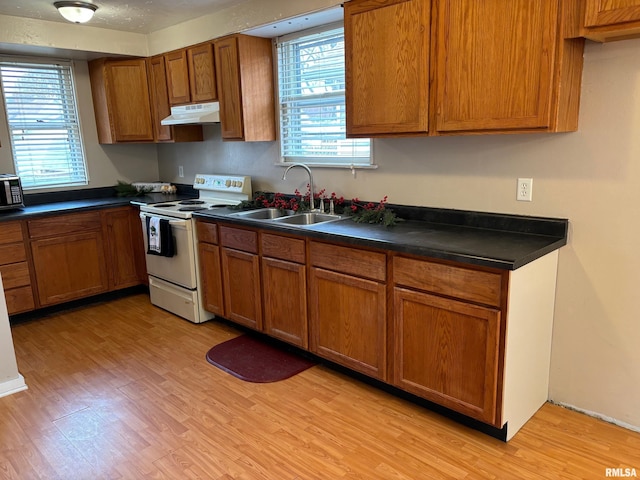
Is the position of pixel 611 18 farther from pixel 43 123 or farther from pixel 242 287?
pixel 43 123

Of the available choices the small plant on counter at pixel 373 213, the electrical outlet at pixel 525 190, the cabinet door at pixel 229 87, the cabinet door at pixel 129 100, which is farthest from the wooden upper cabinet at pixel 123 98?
the electrical outlet at pixel 525 190

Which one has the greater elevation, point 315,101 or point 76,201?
point 315,101

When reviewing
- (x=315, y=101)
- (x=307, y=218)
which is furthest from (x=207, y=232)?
(x=315, y=101)

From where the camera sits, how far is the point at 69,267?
3969 millimetres

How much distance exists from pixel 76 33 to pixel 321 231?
2830 millimetres

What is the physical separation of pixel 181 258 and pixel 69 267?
110 centimetres

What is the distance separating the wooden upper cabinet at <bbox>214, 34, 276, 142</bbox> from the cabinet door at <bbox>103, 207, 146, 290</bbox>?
4.35 ft

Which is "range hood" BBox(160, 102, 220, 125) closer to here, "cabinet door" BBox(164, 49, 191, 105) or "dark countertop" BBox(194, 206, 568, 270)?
"cabinet door" BBox(164, 49, 191, 105)

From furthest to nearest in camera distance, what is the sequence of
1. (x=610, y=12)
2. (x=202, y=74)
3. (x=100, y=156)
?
(x=100, y=156) < (x=202, y=74) < (x=610, y=12)

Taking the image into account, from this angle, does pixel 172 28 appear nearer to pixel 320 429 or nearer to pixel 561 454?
pixel 320 429

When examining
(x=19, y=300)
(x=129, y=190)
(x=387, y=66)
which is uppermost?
(x=387, y=66)

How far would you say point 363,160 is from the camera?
3154mm

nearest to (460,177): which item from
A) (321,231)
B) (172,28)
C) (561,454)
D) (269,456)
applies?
(321,231)

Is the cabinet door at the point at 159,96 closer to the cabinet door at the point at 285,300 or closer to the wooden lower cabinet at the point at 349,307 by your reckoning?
the cabinet door at the point at 285,300
